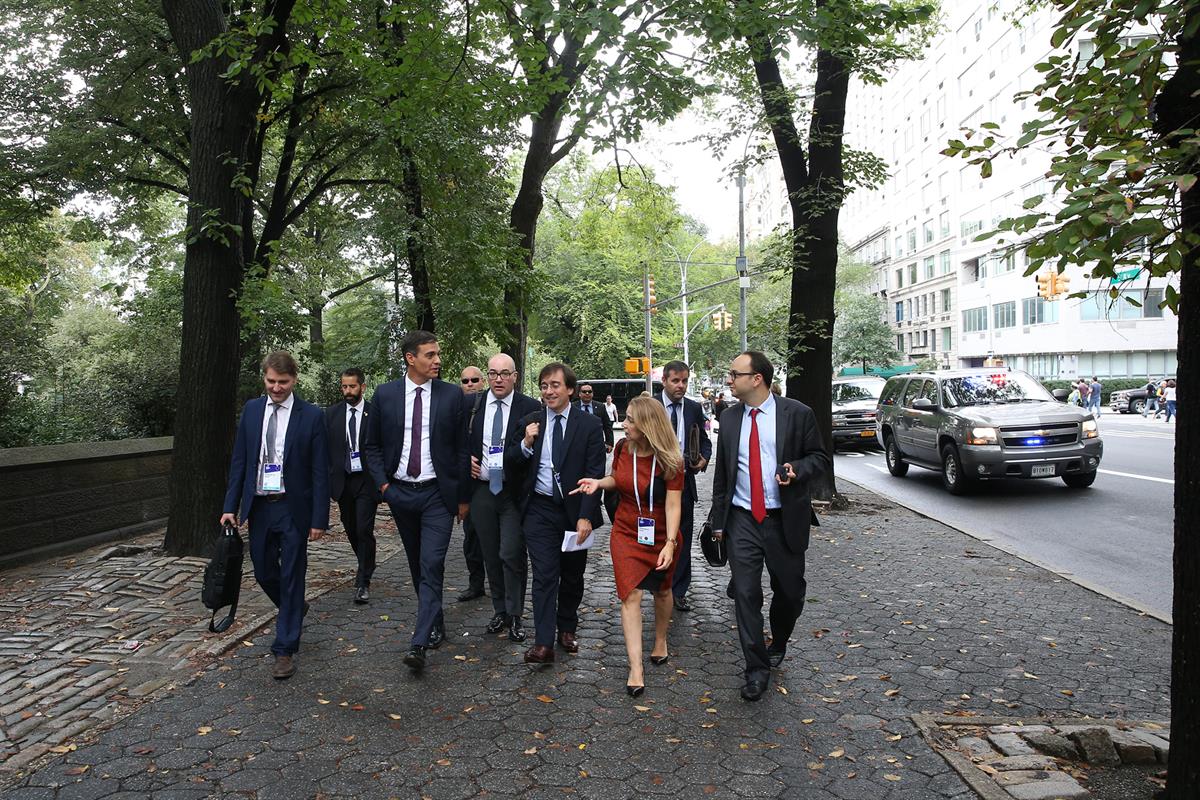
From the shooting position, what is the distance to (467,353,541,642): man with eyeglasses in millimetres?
5953

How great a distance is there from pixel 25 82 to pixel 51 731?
13.8 meters

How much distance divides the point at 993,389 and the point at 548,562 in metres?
11.6

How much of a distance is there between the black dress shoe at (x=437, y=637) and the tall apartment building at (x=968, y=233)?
41.1 m

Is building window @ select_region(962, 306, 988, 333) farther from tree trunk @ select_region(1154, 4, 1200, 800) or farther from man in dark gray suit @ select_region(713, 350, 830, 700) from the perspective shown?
tree trunk @ select_region(1154, 4, 1200, 800)

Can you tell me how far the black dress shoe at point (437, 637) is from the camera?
5680 millimetres

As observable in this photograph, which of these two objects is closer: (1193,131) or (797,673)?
(1193,131)

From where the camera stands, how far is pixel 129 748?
13.5 feet

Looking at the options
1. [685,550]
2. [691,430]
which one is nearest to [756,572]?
[685,550]

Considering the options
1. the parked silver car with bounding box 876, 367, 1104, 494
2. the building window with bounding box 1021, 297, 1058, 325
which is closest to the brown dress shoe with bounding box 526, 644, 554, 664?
the parked silver car with bounding box 876, 367, 1104, 494

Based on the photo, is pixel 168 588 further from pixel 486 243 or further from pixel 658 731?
pixel 486 243

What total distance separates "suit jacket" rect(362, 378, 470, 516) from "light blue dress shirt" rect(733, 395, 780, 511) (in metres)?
1.81

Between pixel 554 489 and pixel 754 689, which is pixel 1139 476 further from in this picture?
pixel 554 489

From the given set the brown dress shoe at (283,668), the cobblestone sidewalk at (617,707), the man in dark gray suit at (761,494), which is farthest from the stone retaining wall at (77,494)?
the man in dark gray suit at (761,494)

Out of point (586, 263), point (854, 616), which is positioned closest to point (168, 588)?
point (854, 616)
